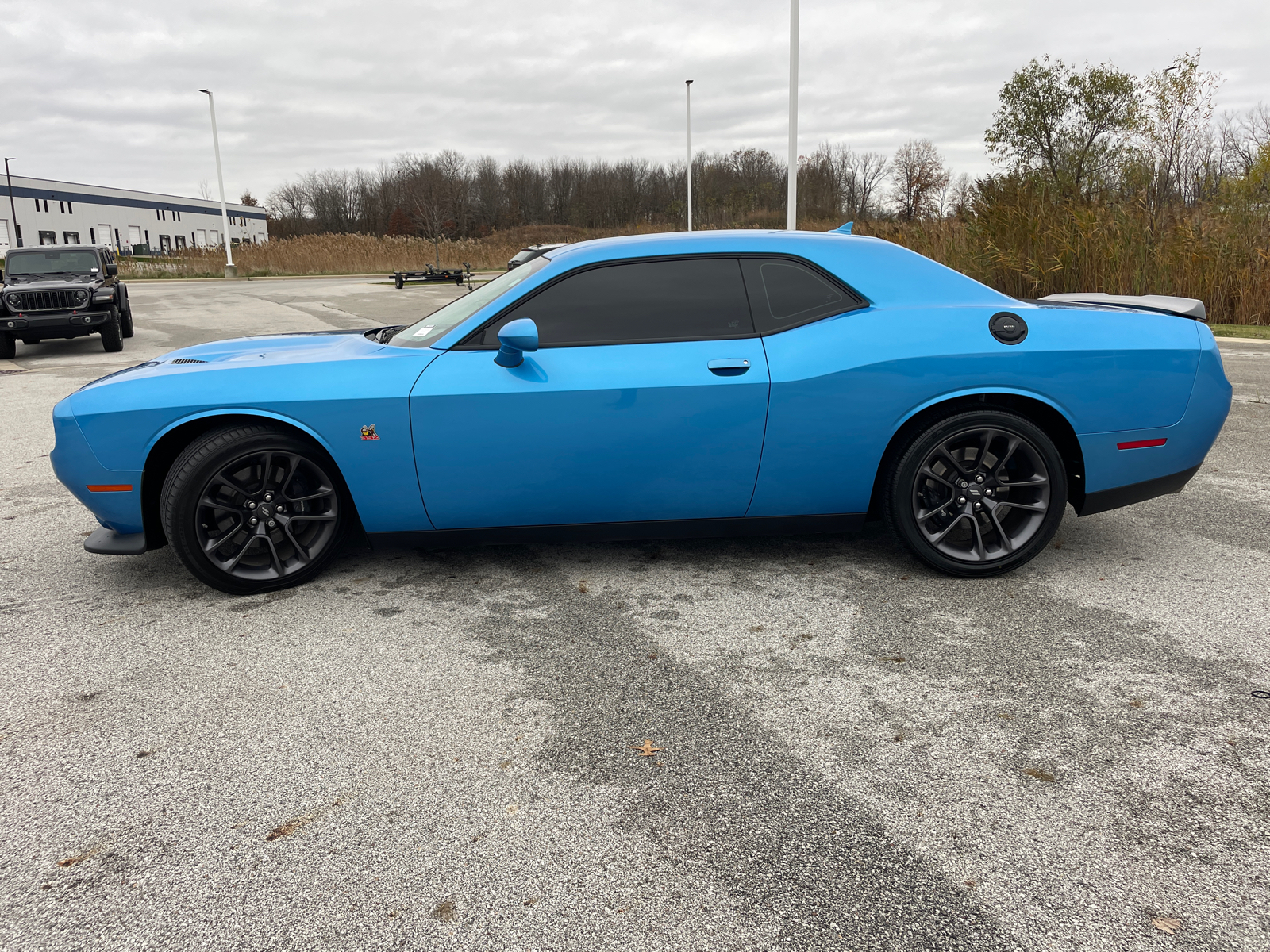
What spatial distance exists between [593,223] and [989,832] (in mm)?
76030

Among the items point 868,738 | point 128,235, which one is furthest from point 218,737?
point 128,235

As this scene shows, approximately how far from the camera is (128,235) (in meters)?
91.4

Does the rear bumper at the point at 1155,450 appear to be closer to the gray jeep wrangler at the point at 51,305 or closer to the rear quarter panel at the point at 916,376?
the rear quarter panel at the point at 916,376

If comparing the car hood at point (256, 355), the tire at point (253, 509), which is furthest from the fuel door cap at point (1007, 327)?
the tire at point (253, 509)

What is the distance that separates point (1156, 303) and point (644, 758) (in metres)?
3.53

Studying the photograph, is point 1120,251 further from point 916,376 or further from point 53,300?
point 53,300

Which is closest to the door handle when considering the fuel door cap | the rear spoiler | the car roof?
the fuel door cap

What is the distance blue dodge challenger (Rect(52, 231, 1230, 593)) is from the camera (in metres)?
3.83

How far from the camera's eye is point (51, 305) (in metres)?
13.5

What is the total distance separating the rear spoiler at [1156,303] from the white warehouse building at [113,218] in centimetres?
7438

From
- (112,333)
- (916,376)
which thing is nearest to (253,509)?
(916,376)

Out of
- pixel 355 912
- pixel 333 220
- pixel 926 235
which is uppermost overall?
pixel 333 220

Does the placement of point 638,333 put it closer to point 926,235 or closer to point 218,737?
point 218,737

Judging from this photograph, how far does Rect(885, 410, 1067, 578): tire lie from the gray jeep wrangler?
44.4 ft
